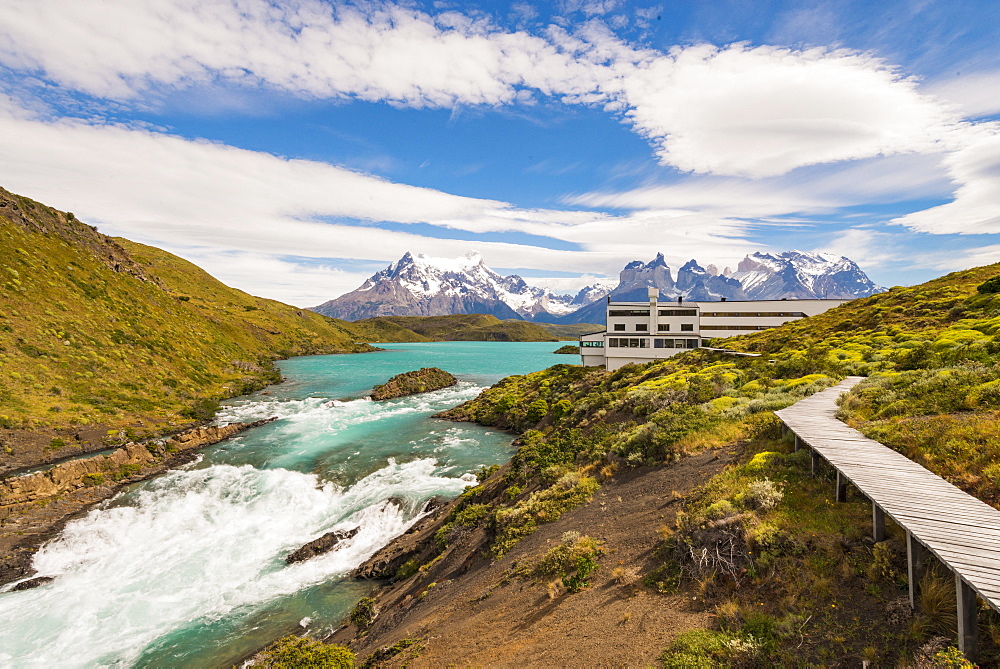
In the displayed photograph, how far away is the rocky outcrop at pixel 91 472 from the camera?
2825cm

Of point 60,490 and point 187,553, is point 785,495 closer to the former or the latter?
point 187,553

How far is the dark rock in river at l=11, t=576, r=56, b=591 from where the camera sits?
21.4m

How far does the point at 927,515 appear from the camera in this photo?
7441mm

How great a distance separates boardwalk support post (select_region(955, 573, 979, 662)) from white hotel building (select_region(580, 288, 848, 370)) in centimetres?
6348

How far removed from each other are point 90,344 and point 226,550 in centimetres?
5173

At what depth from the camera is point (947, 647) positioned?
20.2 ft

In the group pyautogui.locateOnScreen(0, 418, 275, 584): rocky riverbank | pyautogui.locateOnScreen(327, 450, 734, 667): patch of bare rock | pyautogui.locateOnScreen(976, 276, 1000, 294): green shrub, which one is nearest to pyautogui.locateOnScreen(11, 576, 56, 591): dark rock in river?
pyautogui.locateOnScreen(0, 418, 275, 584): rocky riverbank

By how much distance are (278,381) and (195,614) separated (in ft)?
271

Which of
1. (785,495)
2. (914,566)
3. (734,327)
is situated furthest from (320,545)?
(734,327)

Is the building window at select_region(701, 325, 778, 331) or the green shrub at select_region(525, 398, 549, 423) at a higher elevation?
the building window at select_region(701, 325, 778, 331)

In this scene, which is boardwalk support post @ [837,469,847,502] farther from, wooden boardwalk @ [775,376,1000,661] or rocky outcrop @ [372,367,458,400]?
rocky outcrop @ [372,367,458,400]

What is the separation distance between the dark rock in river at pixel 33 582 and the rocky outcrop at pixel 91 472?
8011mm

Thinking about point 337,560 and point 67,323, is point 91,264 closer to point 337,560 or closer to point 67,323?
point 67,323

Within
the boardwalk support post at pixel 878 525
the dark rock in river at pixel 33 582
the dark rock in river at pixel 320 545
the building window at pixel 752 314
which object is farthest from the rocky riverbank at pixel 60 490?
the building window at pixel 752 314
